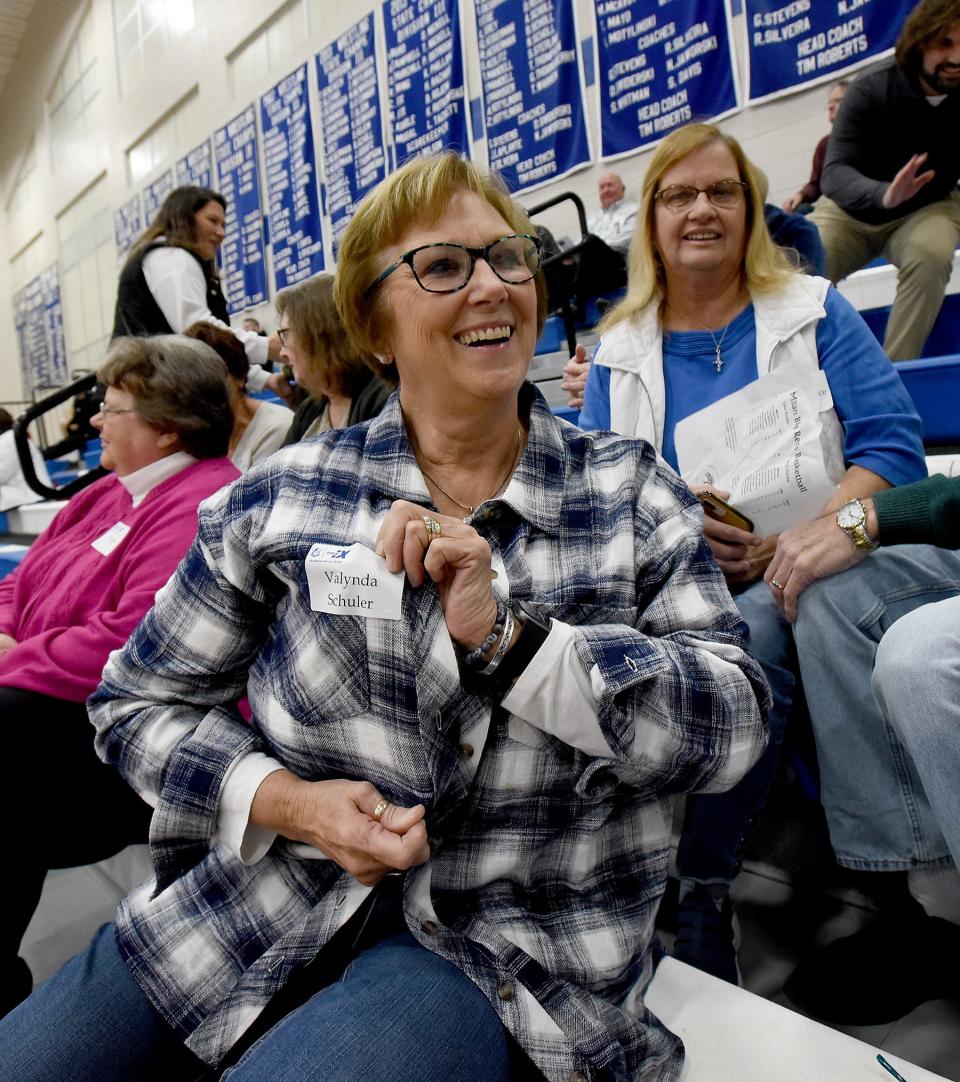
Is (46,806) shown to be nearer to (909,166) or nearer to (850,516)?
(850,516)

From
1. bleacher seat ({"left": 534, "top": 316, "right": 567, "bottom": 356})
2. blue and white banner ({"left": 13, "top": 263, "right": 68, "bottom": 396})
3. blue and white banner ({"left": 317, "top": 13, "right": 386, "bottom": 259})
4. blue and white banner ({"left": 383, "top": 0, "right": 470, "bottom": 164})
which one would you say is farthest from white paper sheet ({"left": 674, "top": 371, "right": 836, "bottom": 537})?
blue and white banner ({"left": 13, "top": 263, "right": 68, "bottom": 396})

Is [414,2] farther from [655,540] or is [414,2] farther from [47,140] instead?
[47,140]

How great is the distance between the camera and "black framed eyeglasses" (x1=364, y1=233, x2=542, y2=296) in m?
1.00

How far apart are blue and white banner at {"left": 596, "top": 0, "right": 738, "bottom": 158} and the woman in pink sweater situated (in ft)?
11.6

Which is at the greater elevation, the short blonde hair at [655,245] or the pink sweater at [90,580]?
the short blonde hair at [655,245]

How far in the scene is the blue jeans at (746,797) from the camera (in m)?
1.33

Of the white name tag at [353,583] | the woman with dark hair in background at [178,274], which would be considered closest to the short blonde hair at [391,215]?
the white name tag at [353,583]

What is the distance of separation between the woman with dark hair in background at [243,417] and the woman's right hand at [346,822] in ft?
6.34

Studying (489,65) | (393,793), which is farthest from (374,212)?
(489,65)

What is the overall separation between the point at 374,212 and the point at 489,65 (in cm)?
497

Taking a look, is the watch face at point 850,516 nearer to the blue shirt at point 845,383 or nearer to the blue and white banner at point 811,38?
the blue shirt at point 845,383

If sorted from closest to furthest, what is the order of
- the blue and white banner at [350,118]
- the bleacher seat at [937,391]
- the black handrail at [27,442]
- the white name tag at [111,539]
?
the white name tag at [111,539] → the bleacher seat at [937,391] → the black handrail at [27,442] → the blue and white banner at [350,118]

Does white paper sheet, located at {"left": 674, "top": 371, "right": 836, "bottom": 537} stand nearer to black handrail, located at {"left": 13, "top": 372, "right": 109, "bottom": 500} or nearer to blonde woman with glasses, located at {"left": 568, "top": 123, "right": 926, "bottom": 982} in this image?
blonde woman with glasses, located at {"left": 568, "top": 123, "right": 926, "bottom": 982}

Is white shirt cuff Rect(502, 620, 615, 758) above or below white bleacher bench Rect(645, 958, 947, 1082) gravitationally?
above
